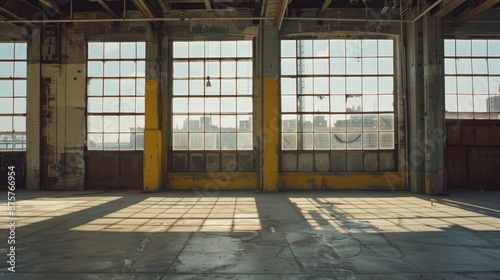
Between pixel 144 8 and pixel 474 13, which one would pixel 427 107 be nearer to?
pixel 474 13

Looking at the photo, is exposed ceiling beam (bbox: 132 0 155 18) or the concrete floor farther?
exposed ceiling beam (bbox: 132 0 155 18)

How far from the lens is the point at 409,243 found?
435 cm

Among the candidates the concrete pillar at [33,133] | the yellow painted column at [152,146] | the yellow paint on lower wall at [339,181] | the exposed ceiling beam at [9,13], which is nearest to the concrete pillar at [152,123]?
the yellow painted column at [152,146]

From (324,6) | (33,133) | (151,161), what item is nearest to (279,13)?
(324,6)

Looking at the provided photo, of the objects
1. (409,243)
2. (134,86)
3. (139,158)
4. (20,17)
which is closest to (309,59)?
(134,86)

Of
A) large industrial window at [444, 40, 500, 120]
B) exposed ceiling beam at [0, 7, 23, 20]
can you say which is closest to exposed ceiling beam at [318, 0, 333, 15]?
large industrial window at [444, 40, 500, 120]

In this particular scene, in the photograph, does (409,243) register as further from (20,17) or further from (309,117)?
(20,17)

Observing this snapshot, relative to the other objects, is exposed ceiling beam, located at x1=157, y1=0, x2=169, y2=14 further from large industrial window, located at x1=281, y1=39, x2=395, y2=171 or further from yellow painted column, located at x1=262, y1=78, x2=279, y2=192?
yellow painted column, located at x1=262, y1=78, x2=279, y2=192

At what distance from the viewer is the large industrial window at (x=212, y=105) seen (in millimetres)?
11023

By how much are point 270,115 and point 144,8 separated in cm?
509

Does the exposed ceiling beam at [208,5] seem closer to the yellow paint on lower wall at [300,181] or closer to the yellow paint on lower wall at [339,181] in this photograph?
the yellow paint on lower wall at [300,181]

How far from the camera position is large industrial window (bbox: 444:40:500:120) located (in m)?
10.9

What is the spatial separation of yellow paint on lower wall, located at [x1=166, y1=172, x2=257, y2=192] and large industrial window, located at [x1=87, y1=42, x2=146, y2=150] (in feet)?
6.59

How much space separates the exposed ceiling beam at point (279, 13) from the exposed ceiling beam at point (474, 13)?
6024mm
